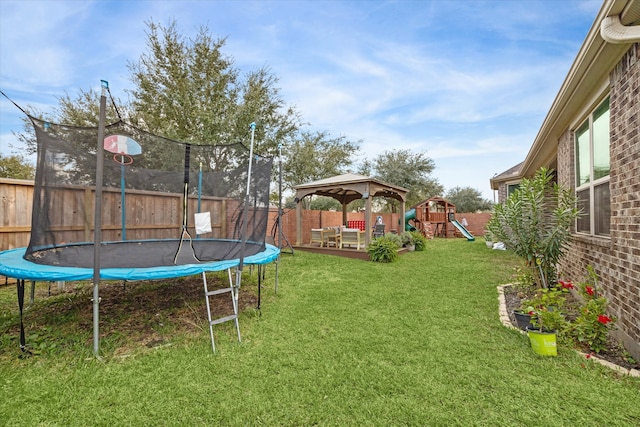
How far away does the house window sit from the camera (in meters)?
3.04

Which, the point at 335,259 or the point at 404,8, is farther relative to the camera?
the point at 335,259

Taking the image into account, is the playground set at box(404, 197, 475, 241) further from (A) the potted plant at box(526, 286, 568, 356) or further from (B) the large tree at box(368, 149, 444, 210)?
(A) the potted plant at box(526, 286, 568, 356)

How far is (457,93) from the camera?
329 inches

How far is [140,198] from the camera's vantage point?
16.3 ft

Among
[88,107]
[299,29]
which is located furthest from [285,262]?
[88,107]

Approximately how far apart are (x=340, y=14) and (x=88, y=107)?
32.4ft

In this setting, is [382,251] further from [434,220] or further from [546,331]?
[434,220]

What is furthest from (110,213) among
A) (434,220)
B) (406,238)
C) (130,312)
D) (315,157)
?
(434,220)

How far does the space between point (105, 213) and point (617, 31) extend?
21.0ft

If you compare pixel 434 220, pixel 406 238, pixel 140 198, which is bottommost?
pixel 406 238

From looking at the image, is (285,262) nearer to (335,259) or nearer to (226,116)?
(335,259)

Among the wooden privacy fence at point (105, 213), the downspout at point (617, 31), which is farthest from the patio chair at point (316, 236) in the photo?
the downspout at point (617, 31)

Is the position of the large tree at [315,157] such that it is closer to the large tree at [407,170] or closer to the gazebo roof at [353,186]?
the large tree at [407,170]

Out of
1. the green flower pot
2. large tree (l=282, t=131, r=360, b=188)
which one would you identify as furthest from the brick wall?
large tree (l=282, t=131, r=360, b=188)
